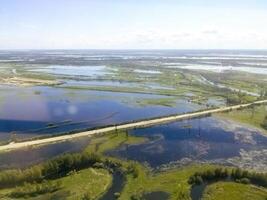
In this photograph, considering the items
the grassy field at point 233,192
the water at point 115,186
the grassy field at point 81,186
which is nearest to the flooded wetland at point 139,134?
the water at point 115,186

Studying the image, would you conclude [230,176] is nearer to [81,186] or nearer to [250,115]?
[81,186]

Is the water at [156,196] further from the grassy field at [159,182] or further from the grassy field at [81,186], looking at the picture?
the grassy field at [81,186]

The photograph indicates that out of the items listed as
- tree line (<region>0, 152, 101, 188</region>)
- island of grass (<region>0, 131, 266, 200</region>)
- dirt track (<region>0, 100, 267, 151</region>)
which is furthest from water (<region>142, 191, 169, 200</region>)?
dirt track (<region>0, 100, 267, 151</region>)

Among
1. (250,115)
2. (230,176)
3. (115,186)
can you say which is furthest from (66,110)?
(230,176)

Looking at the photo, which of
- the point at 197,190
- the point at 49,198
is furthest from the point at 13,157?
the point at 197,190

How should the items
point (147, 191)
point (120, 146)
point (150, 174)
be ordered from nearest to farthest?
point (147, 191) < point (150, 174) < point (120, 146)

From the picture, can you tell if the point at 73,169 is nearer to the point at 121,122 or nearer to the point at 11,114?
the point at 121,122
